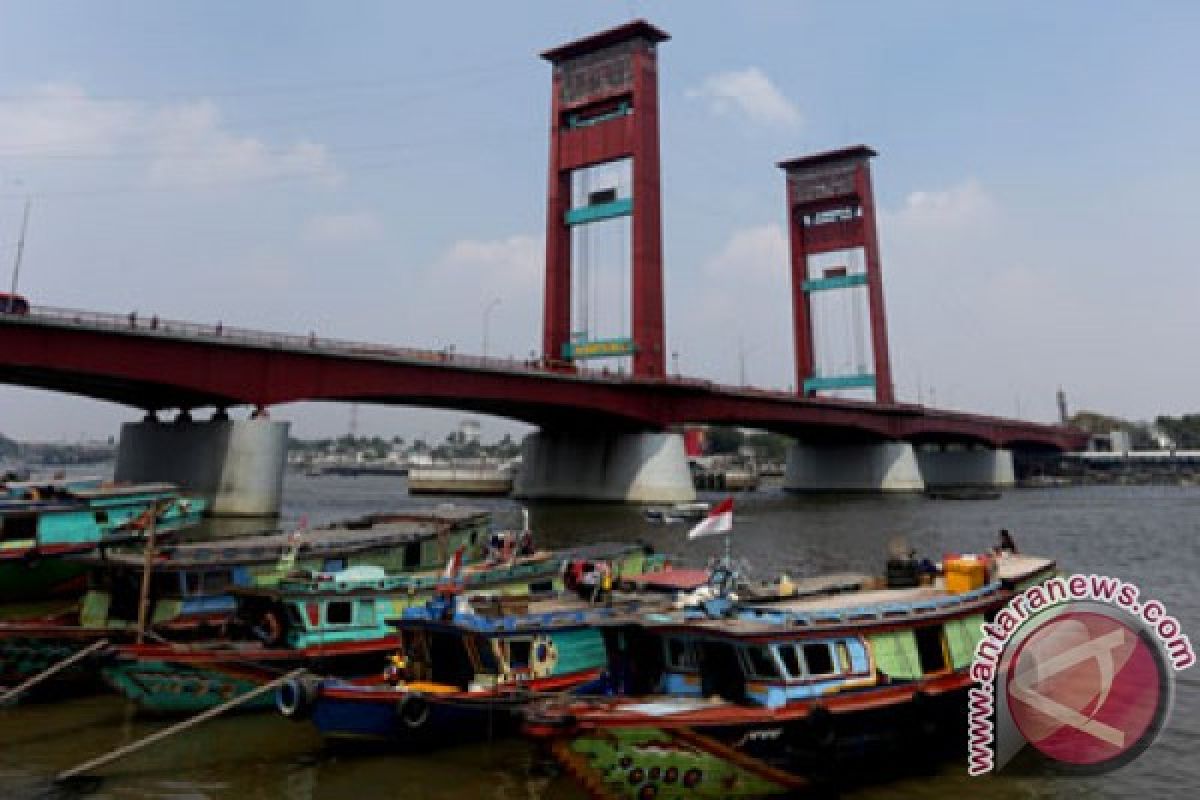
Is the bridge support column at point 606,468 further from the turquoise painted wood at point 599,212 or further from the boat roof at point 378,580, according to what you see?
the boat roof at point 378,580

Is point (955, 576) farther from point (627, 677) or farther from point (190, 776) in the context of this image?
point (190, 776)

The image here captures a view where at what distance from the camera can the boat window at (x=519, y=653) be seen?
576 inches

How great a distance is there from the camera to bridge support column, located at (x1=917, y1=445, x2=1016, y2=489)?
142m

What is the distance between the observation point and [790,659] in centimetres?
1302

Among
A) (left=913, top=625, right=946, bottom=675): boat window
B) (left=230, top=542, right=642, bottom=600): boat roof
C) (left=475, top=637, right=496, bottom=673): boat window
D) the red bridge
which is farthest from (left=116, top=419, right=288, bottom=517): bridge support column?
(left=913, top=625, right=946, bottom=675): boat window

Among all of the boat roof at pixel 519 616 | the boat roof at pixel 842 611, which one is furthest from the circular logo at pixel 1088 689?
the boat roof at pixel 519 616

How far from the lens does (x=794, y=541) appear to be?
47688 millimetres

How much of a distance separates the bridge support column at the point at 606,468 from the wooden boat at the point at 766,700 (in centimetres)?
6122

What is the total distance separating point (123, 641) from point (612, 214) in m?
66.1

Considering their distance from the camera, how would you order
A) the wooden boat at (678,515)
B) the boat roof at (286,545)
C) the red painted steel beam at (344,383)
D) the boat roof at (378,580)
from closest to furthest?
the boat roof at (378,580)
the boat roof at (286,545)
the red painted steel beam at (344,383)
the wooden boat at (678,515)

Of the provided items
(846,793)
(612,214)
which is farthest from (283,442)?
(846,793)

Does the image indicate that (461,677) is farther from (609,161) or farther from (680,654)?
(609,161)

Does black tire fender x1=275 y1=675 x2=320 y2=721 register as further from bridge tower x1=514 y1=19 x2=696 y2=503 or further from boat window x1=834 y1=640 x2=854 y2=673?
bridge tower x1=514 y1=19 x2=696 y2=503

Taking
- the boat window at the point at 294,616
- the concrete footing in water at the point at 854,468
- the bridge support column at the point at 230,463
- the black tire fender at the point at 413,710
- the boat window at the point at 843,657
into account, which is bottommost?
the black tire fender at the point at 413,710
